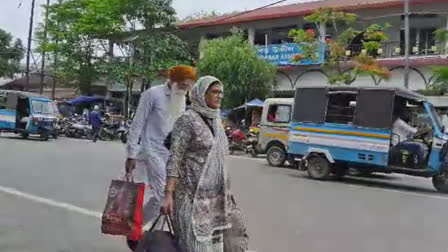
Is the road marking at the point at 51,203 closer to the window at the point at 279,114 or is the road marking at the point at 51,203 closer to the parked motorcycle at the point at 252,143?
the window at the point at 279,114

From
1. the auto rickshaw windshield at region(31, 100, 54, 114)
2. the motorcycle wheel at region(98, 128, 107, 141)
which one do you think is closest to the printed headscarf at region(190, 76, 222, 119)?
the auto rickshaw windshield at region(31, 100, 54, 114)

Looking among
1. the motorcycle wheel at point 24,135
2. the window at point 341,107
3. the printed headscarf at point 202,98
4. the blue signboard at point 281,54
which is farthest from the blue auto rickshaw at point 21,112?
the printed headscarf at point 202,98

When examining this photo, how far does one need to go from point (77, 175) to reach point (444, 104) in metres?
14.3

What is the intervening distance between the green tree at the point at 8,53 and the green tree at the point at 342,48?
83.6 feet

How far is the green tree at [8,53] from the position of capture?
4144 centimetres

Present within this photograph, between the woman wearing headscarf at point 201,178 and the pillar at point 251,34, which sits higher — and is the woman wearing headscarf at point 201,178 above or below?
below

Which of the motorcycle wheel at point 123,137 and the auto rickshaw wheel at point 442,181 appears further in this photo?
the motorcycle wheel at point 123,137

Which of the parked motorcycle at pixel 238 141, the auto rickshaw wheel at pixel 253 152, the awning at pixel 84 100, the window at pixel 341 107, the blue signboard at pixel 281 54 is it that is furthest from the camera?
the awning at pixel 84 100

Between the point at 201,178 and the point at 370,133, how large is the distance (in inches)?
371

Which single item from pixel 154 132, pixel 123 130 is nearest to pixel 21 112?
pixel 123 130

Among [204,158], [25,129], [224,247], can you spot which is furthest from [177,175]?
[25,129]

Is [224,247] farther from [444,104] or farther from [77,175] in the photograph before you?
[444,104]

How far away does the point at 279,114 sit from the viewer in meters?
16.6

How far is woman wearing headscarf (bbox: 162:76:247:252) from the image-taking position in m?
3.45
